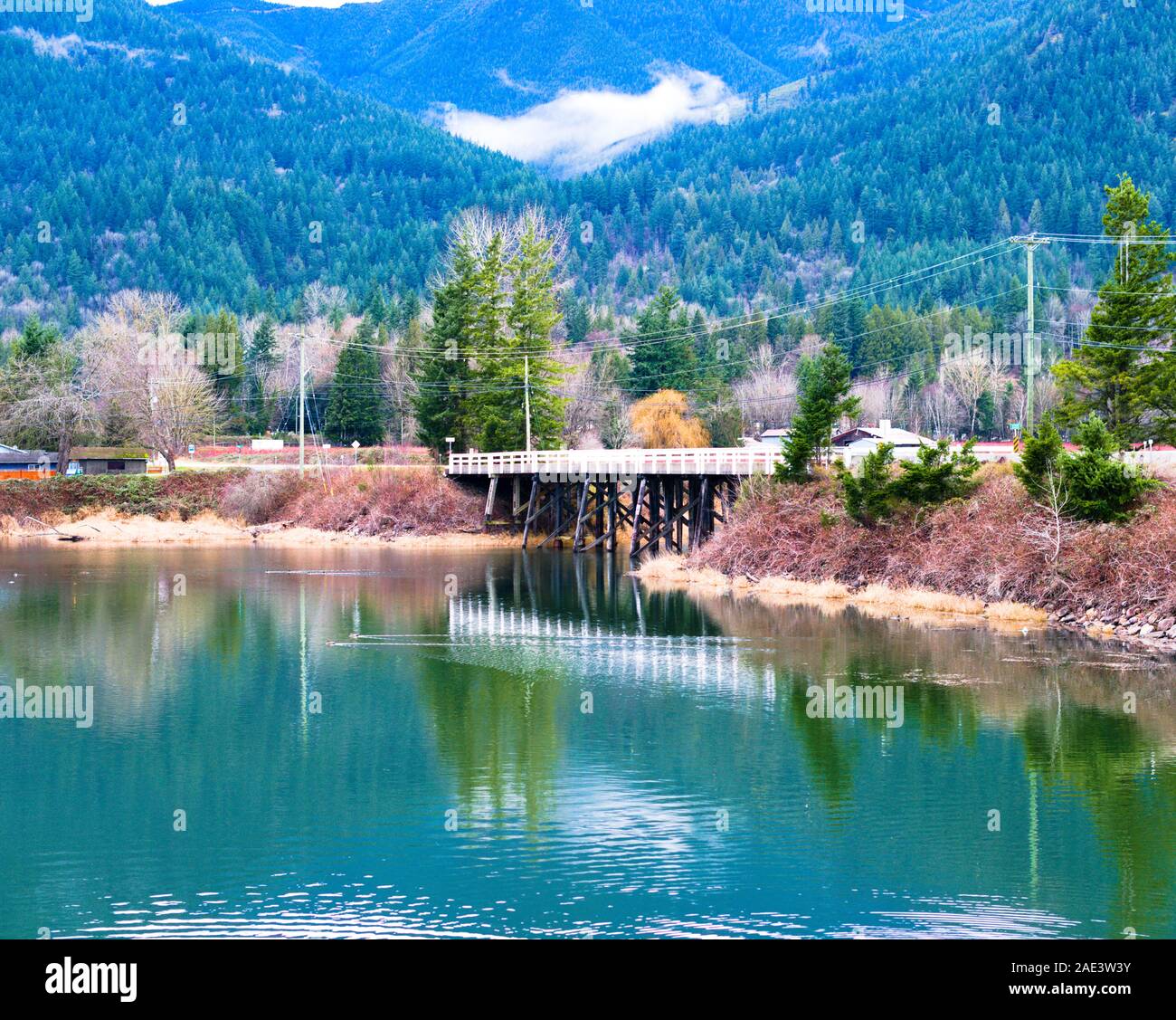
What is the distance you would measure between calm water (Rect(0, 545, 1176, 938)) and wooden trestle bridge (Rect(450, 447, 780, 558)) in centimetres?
1687

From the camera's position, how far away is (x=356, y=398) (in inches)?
4373

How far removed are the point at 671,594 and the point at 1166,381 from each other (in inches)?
661

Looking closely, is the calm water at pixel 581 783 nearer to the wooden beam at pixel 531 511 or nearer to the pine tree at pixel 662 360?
the wooden beam at pixel 531 511

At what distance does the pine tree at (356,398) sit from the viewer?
364ft

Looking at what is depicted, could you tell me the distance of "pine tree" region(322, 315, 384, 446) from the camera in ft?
364

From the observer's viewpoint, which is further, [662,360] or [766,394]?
[766,394]

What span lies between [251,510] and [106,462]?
78.2 ft

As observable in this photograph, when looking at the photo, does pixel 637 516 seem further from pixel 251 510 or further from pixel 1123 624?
pixel 1123 624

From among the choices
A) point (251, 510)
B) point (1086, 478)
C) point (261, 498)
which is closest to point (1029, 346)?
point (1086, 478)

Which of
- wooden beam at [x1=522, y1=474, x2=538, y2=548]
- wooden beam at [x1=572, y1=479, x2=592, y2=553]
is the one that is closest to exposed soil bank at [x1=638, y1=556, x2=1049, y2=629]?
wooden beam at [x1=572, y1=479, x2=592, y2=553]

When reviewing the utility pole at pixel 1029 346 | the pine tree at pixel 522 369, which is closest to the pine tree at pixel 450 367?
the pine tree at pixel 522 369

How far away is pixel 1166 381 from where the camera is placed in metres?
48.1
